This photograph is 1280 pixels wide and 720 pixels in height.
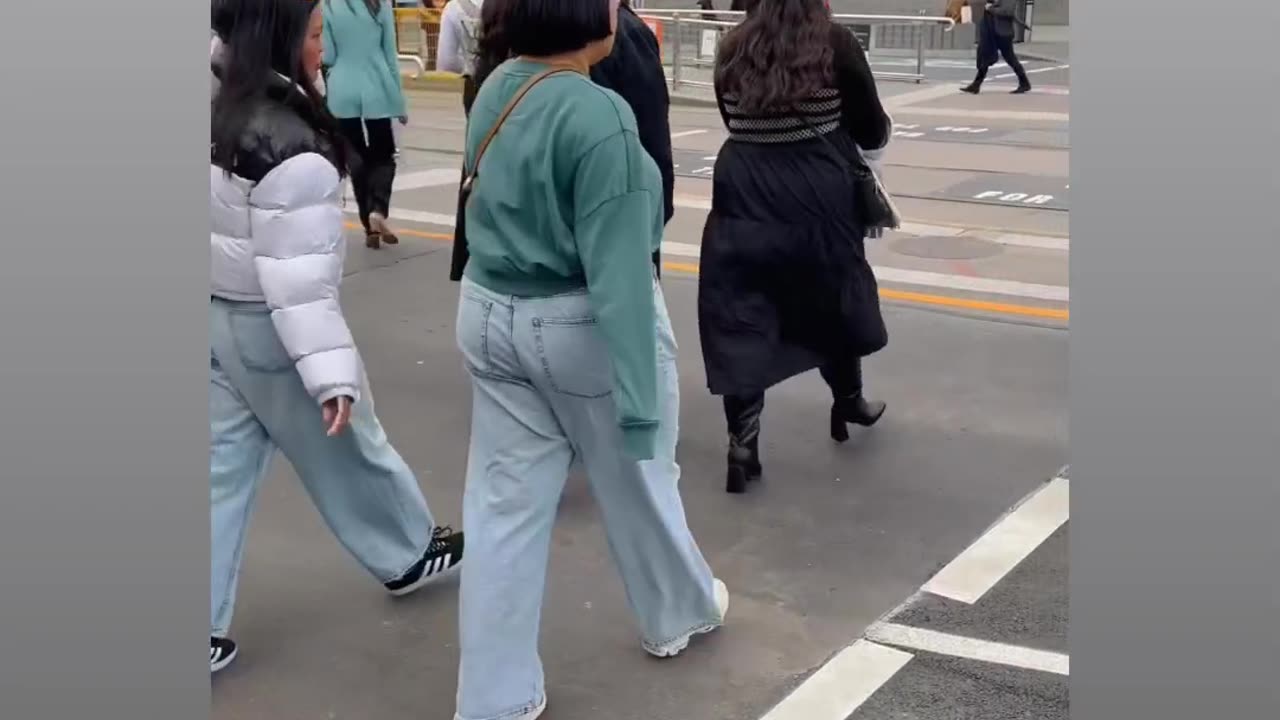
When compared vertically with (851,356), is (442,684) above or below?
below

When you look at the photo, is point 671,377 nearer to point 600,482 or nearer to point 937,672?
point 600,482

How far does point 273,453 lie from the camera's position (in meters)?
3.93

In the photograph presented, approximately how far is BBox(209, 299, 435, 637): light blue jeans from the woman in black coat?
1.32 m

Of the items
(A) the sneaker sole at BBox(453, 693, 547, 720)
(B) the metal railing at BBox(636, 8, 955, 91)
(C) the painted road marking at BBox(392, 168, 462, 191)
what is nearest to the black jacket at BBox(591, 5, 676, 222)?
(A) the sneaker sole at BBox(453, 693, 547, 720)

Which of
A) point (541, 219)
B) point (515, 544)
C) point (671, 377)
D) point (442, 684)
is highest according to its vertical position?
point (541, 219)

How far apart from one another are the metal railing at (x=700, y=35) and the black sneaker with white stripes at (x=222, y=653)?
15626 millimetres

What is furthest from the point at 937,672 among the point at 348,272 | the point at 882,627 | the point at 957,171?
the point at 957,171

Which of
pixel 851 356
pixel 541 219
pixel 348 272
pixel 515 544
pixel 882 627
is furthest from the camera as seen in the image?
pixel 348 272

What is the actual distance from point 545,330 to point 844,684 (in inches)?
48.4

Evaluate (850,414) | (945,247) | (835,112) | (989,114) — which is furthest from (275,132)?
(989,114)

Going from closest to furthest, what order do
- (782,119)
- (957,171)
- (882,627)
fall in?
(882,627) → (782,119) → (957,171)

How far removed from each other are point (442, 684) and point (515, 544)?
61 cm

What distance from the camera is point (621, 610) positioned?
4262 millimetres

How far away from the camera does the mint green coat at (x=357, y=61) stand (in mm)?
8734
